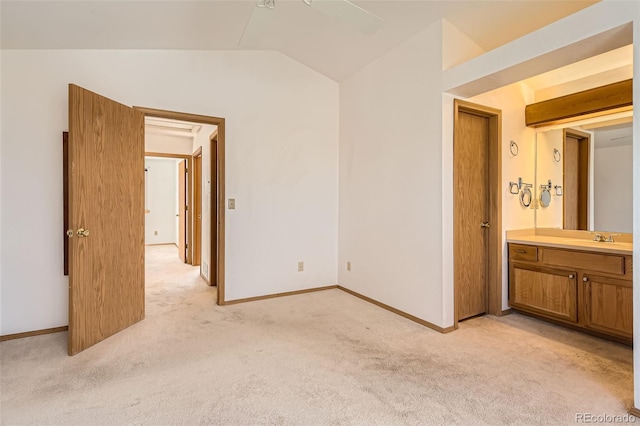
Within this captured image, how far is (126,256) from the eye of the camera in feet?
9.64

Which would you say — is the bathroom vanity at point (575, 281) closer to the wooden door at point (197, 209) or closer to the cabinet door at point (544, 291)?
the cabinet door at point (544, 291)

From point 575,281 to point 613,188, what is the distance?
37.3 inches

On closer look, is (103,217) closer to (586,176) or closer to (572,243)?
(572,243)

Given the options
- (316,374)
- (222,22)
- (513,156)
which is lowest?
(316,374)

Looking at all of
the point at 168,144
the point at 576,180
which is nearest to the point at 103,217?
the point at 168,144

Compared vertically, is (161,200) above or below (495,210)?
above

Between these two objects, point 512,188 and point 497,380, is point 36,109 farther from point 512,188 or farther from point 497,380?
point 512,188

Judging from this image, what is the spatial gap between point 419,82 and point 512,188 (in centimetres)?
144

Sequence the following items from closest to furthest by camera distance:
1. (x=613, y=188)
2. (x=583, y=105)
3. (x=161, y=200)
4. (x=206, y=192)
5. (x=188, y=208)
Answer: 1. (x=613, y=188)
2. (x=583, y=105)
3. (x=206, y=192)
4. (x=188, y=208)
5. (x=161, y=200)

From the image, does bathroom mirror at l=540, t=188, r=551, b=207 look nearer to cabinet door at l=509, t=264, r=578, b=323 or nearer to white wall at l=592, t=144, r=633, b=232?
white wall at l=592, t=144, r=633, b=232

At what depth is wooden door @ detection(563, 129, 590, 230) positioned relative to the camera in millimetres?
3285

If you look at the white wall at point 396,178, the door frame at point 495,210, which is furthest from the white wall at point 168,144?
the door frame at point 495,210

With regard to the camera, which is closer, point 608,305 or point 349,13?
point 349,13

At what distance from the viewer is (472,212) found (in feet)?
10.7
